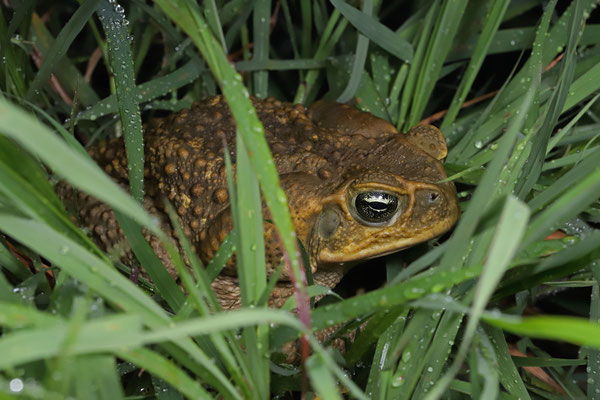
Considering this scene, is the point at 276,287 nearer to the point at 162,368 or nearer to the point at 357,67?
the point at 357,67

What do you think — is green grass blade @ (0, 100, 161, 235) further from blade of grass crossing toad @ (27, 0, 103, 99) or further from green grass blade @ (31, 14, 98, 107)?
green grass blade @ (31, 14, 98, 107)

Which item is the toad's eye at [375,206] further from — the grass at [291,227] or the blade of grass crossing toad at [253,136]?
the blade of grass crossing toad at [253,136]

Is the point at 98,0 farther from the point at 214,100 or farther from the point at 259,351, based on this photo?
the point at 259,351

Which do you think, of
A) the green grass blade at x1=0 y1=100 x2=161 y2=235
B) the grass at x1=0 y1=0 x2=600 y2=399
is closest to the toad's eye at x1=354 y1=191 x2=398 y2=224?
the grass at x1=0 y1=0 x2=600 y2=399

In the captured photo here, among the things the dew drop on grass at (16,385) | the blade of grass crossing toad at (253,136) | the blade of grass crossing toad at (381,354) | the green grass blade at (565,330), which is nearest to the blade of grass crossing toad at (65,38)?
the blade of grass crossing toad at (253,136)

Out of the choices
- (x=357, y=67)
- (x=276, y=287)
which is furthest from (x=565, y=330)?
(x=357, y=67)

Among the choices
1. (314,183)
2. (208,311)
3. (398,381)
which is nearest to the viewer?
(208,311)

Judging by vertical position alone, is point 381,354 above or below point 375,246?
below
